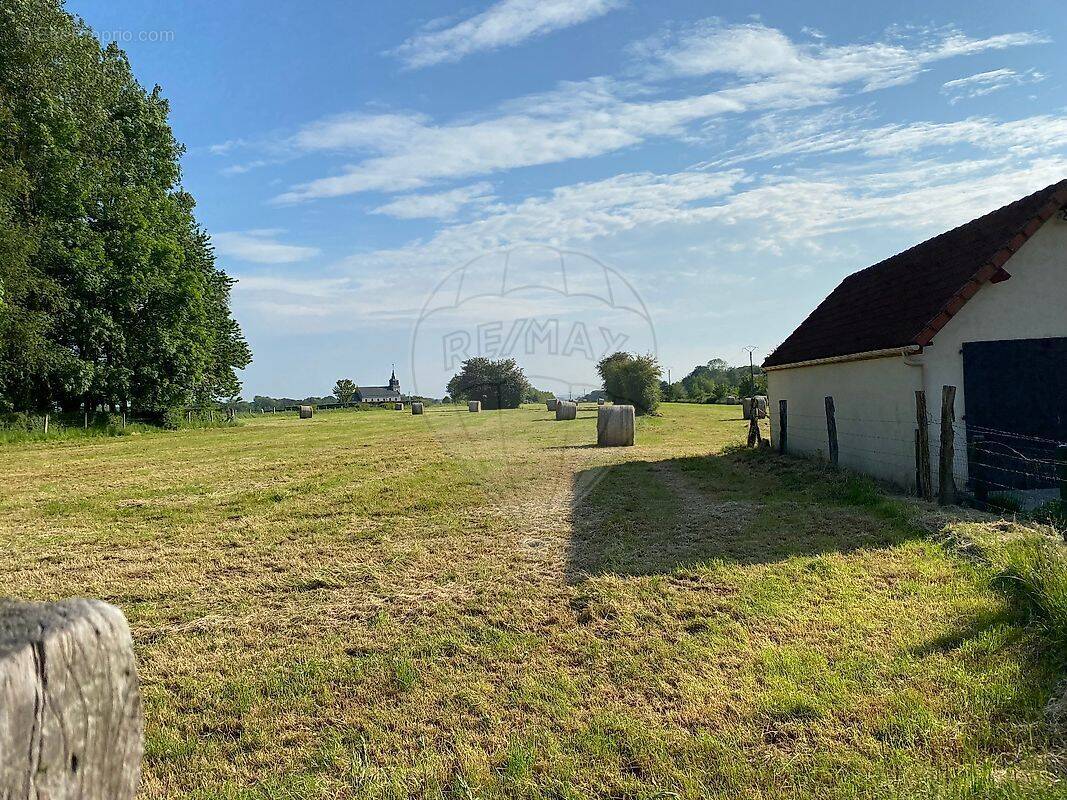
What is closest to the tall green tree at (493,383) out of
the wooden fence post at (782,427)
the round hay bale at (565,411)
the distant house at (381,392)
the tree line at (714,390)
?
the round hay bale at (565,411)

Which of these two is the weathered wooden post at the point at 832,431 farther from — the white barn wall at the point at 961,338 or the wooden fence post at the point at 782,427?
the wooden fence post at the point at 782,427

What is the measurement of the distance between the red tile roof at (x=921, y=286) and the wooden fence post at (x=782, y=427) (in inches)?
44.7

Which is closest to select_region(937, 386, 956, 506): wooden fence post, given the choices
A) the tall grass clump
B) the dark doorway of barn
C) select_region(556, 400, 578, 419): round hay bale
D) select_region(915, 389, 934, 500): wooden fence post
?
select_region(915, 389, 934, 500): wooden fence post

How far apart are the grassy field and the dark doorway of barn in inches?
76.5

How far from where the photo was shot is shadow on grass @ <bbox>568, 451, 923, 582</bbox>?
7.22 metres

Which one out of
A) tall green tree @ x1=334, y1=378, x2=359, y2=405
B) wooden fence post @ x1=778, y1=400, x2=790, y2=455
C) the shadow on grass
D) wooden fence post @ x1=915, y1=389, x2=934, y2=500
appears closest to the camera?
the shadow on grass

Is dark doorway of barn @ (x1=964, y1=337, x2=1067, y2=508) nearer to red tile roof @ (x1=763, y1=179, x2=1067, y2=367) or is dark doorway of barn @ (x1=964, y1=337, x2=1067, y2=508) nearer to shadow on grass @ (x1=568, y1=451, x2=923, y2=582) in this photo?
red tile roof @ (x1=763, y1=179, x2=1067, y2=367)

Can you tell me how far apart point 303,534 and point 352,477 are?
5259 mm

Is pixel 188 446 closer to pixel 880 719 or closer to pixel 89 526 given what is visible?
pixel 89 526

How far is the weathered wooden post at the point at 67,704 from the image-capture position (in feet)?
4.00

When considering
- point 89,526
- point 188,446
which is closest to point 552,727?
point 89,526

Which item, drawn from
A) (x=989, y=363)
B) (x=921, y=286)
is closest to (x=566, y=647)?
(x=989, y=363)

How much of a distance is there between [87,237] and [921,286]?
3044 cm

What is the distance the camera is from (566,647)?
16.1ft
